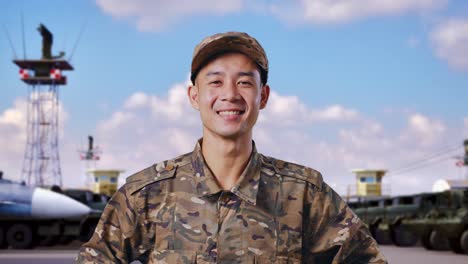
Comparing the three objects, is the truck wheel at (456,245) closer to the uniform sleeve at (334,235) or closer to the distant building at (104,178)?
the uniform sleeve at (334,235)

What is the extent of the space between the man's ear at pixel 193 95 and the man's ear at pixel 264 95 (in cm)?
30

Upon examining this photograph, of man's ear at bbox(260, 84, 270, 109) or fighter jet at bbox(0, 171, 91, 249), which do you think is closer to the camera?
man's ear at bbox(260, 84, 270, 109)

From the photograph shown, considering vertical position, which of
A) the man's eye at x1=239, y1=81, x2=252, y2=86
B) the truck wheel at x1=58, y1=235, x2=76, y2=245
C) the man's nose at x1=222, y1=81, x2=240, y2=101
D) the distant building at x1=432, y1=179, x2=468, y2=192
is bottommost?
the truck wheel at x1=58, y1=235, x2=76, y2=245

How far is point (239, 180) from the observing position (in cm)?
308

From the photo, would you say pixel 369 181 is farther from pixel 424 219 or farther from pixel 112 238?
pixel 112 238

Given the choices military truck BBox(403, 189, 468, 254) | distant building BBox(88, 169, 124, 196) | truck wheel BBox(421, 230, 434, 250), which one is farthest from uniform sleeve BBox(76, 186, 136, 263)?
distant building BBox(88, 169, 124, 196)

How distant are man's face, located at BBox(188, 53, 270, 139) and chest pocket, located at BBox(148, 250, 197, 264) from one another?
53 cm

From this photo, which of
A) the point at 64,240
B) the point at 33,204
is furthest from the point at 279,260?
the point at 64,240

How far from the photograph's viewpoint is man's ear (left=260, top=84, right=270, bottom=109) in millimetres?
3246

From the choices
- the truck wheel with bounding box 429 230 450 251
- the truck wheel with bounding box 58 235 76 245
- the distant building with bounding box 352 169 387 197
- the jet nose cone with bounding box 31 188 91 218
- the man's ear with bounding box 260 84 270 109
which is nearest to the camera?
the man's ear with bounding box 260 84 270 109

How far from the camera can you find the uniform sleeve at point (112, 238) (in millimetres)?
3051

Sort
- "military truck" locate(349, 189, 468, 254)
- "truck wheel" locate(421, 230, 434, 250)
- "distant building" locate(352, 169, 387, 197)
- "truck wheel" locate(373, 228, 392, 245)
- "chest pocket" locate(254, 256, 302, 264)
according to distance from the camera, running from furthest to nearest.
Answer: "distant building" locate(352, 169, 387, 197), "truck wheel" locate(373, 228, 392, 245), "truck wheel" locate(421, 230, 434, 250), "military truck" locate(349, 189, 468, 254), "chest pocket" locate(254, 256, 302, 264)

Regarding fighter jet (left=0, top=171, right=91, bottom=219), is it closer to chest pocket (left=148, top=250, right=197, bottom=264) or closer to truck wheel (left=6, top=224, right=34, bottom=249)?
truck wheel (left=6, top=224, right=34, bottom=249)

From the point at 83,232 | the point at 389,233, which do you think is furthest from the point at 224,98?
the point at 389,233
